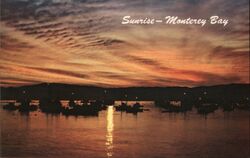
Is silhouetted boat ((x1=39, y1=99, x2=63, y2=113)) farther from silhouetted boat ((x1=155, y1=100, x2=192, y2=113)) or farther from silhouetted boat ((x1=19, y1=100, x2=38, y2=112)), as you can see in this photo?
silhouetted boat ((x1=155, y1=100, x2=192, y2=113))

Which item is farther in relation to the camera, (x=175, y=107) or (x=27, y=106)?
(x=175, y=107)

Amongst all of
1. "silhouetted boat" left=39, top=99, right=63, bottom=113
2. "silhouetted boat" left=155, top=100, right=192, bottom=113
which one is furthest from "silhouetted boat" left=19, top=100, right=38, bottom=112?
"silhouetted boat" left=155, top=100, right=192, bottom=113

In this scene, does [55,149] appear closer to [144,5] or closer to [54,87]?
[54,87]

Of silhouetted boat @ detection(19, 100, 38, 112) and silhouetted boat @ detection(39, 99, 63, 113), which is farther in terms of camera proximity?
silhouetted boat @ detection(19, 100, 38, 112)

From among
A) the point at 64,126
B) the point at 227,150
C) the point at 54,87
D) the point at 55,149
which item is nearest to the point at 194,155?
the point at 227,150

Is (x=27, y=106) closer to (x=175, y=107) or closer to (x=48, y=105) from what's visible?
(x=48, y=105)

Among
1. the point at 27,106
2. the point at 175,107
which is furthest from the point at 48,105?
the point at 175,107

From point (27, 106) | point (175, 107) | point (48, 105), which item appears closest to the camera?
point (48, 105)

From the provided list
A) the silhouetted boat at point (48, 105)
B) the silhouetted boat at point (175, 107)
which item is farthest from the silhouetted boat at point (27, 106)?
the silhouetted boat at point (175, 107)

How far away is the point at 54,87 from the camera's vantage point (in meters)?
5.55

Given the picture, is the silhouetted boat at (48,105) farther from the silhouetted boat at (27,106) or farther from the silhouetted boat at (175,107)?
the silhouetted boat at (175,107)

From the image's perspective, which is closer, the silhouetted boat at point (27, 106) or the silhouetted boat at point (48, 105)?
the silhouetted boat at point (48, 105)

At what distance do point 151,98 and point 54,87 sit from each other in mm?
1425

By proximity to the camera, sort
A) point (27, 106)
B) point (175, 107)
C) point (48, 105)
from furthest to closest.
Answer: point (175, 107)
point (27, 106)
point (48, 105)
